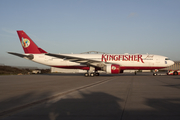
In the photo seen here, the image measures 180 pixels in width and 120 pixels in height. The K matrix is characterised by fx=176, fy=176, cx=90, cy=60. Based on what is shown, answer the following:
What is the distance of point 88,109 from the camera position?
229 inches

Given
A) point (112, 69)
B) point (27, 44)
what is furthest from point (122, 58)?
point (27, 44)

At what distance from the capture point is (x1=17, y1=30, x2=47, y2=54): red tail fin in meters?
30.8

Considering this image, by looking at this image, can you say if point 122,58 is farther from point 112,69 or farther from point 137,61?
point 112,69

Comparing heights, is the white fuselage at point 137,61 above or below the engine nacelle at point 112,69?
above

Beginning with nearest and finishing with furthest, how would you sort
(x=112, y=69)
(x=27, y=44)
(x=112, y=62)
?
1. (x=112, y=69)
2. (x=112, y=62)
3. (x=27, y=44)

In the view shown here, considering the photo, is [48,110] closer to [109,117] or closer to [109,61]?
[109,117]

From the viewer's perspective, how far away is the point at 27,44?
3077 cm

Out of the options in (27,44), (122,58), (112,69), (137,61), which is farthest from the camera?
(27,44)

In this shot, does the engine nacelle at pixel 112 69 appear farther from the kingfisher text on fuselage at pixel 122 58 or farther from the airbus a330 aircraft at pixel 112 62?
the kingfisher text on fuselage at pixel 122 58

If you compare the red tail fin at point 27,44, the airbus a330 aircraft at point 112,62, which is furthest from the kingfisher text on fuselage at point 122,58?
the red tail fin at point 27,44

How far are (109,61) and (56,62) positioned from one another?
8.99 metres

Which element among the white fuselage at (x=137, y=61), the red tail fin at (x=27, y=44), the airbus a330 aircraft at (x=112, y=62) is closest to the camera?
the airbus a330 aircraft at (x=112, y=62)

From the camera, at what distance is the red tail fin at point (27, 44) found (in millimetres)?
30766

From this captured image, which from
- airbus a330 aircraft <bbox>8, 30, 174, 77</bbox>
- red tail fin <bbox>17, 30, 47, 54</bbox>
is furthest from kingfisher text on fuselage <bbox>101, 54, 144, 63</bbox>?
red tail fin <bbox>17, 30, 47, 54</bbox>
